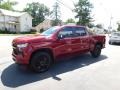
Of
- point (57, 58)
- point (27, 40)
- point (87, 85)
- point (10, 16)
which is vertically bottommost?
point (87, 85)

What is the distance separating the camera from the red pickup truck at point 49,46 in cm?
689

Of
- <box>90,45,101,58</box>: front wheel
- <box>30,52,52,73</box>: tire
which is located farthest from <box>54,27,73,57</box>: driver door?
<box>90,45,101,58</box>: front wheel

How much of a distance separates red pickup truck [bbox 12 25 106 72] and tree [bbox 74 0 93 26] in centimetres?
7369

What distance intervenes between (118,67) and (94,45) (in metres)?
2.18

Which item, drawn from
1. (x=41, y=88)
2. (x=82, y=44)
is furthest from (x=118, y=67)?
(x=41, y=88)

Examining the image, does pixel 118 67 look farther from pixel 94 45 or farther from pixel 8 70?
pixel 8 70

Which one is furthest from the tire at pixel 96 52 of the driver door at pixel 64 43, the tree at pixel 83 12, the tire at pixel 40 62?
the tree at pixel 83 12

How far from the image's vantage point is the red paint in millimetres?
6859

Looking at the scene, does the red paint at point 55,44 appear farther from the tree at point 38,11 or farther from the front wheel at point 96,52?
the tree at point 38,11

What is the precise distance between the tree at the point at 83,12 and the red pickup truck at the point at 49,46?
73.7 metres

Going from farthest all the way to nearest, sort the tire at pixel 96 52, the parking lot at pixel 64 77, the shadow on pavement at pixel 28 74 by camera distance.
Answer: the tire at pixel 96 52
the shadow on pavement at pixel 28 74
the parking lot at pixel 64 77

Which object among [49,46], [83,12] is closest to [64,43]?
[49,46]

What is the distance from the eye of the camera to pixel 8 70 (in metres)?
7.54

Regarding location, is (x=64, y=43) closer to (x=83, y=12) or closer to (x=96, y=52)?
(x=96, y=52)
